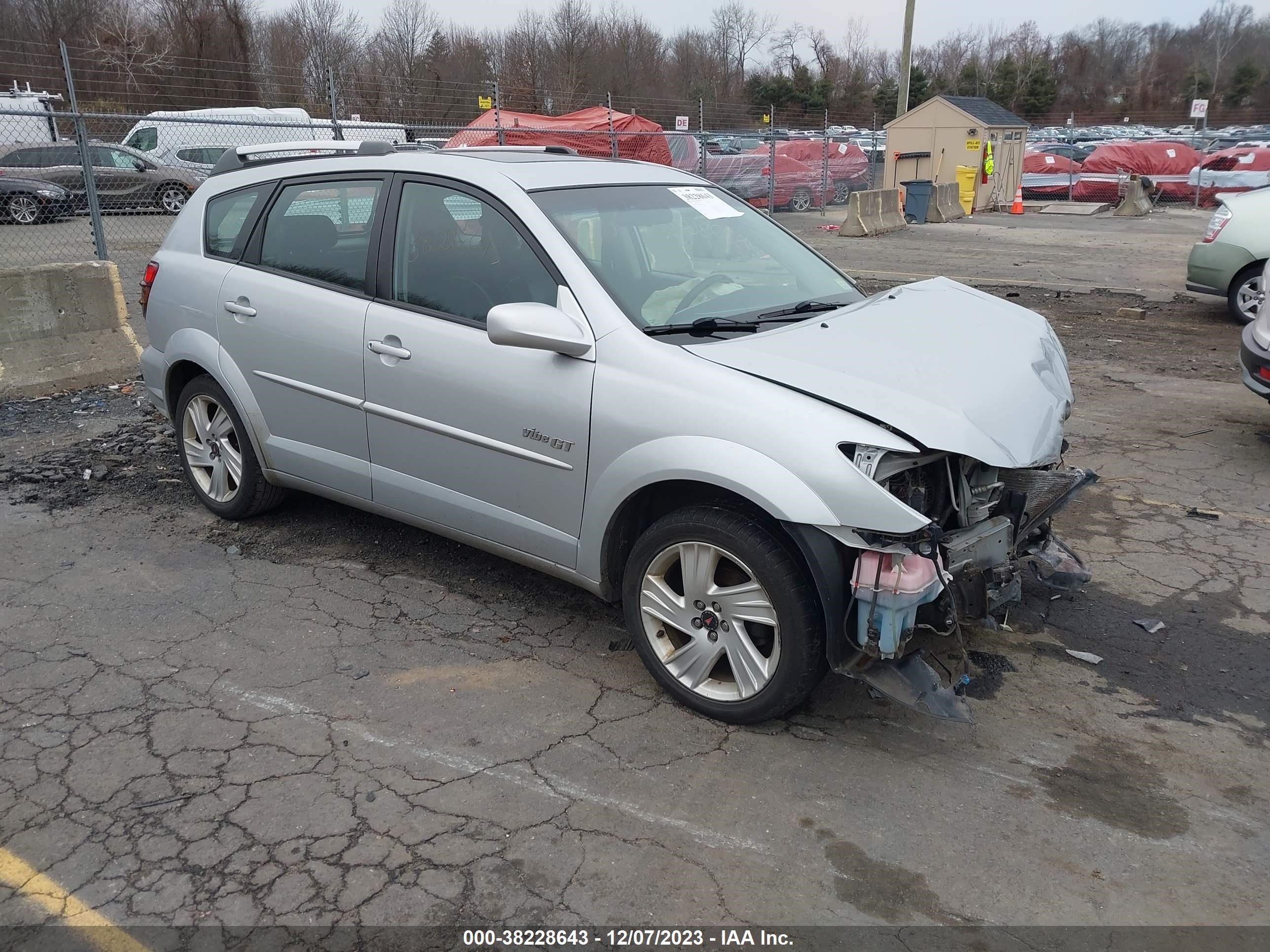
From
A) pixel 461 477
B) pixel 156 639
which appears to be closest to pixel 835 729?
pixel 461 477

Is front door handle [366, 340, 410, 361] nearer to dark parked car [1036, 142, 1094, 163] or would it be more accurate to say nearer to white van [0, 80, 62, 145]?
white van [0, 80, 62, 145]

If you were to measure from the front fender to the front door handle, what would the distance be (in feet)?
3.41

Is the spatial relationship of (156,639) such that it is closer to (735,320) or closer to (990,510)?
(735,320)

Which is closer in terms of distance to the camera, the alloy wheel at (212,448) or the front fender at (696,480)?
the front fender at (696,480)

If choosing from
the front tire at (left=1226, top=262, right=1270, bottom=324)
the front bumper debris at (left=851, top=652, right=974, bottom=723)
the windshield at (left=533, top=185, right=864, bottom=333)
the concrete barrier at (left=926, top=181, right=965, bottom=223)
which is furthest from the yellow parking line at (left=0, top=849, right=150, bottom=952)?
the concrete barrier at (left=926, top=181, right=965, bottom=223)

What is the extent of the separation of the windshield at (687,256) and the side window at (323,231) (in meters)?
0.92

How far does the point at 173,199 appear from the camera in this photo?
53.0 feet

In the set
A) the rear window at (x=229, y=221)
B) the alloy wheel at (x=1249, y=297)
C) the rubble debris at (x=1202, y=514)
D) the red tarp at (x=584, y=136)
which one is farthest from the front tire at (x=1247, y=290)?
the red tarp at (x=584, y=136)

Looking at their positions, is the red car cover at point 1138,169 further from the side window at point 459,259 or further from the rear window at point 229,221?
the side window at point 459,259

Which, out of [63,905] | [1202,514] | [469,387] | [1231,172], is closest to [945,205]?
[1231,172]

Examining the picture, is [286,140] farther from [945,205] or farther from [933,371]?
[933,371]

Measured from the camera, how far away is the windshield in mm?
3848

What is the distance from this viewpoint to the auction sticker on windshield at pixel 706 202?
4.54 metres

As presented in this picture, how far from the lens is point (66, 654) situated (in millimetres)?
4000
